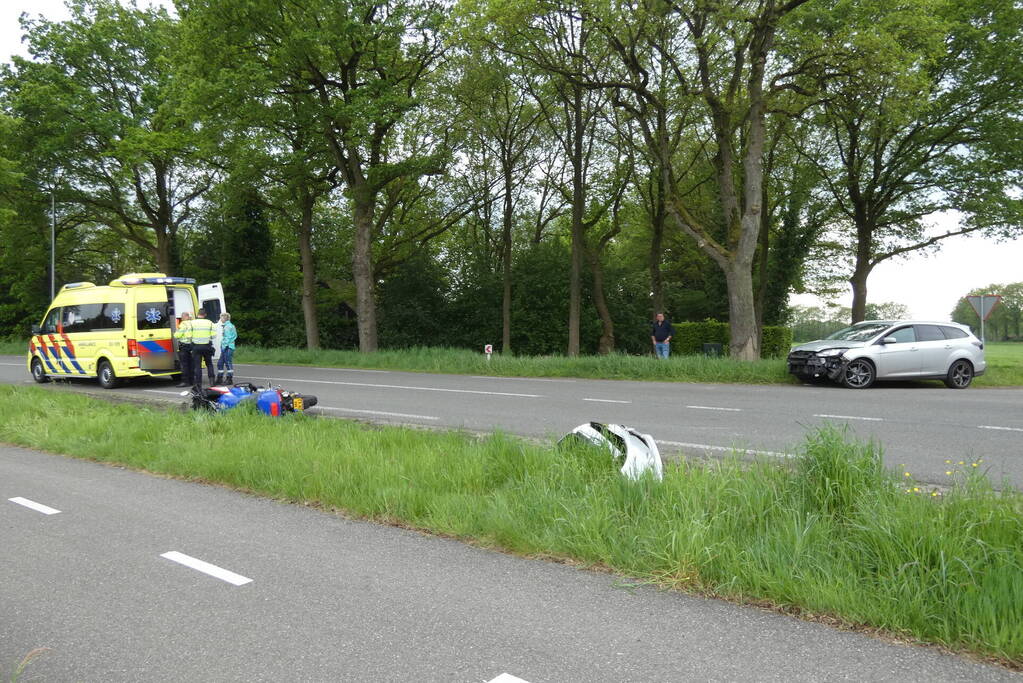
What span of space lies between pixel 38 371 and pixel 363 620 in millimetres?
18170

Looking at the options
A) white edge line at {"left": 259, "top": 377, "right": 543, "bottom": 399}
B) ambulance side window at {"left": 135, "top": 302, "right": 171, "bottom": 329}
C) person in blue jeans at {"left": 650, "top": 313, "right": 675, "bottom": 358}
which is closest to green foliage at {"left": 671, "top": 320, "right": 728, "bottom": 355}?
person in blue jeans at {"left": 650, "top": 313, "right": 675, "bottom": 358}

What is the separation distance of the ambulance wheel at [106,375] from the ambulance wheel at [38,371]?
8.50 ft

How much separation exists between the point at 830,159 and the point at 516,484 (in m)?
27.9

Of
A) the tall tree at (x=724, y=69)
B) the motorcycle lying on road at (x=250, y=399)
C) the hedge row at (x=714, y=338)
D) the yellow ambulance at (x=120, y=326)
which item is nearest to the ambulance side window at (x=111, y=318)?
the yellow ambulance at (x=120, y=326)

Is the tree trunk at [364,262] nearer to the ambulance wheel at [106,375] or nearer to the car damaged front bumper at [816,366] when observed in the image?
the ambulance wheel at [106,375]

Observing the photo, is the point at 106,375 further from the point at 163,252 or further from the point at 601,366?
the point at 163,252

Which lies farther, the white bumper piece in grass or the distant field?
the distant field

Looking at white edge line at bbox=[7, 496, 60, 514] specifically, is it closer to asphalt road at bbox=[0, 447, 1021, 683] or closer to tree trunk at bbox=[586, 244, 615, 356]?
asphalt road at bbox=[0, 447, 1021, 683]

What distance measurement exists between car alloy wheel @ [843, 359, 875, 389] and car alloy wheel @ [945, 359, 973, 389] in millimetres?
1862

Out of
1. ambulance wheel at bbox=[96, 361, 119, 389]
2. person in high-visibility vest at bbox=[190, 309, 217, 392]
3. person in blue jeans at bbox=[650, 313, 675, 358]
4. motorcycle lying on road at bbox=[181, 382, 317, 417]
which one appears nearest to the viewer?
motorcycle lying on road at bbox=[181, 382, 317, 417]

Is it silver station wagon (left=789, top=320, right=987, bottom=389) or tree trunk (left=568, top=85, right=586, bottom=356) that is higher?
tree trunk (left=568, top=85, right=586, bottom=356)

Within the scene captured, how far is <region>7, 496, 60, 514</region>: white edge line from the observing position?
229 inches

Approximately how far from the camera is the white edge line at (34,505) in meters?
5.80

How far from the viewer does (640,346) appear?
3547 cm
